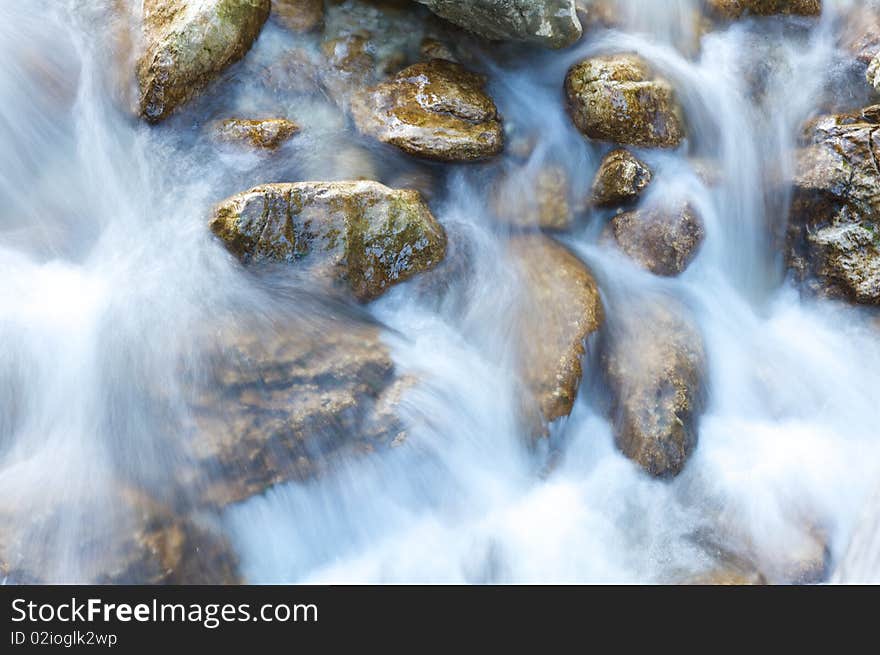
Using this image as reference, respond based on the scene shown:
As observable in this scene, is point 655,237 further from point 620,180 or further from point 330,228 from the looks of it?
point 330,228

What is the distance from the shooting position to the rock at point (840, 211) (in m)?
5.45

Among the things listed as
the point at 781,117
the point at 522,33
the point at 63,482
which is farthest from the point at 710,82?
the point at 63,482

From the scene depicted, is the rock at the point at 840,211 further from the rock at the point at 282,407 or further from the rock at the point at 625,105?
the rock at the point at 282,407

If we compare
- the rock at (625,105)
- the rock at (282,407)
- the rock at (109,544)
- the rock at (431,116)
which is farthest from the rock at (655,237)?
the rock at (109,544)

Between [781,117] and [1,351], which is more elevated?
[781,117]

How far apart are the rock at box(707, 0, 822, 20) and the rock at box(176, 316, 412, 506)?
5116 millimetres

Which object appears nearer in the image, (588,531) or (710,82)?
(588,531)

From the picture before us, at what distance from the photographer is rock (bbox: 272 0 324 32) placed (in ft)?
19.7

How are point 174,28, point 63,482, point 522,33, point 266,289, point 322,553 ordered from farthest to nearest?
point 522,33 < point 174,28 < point 266,289 < point 322,553 < point 63,482

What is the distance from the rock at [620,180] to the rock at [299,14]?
2945 mm

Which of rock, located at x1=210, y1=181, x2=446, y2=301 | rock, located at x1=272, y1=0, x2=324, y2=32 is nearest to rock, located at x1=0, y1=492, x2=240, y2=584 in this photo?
rock, located at x1=210, y1=181, x2=446, y2=301

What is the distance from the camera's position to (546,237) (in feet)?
18.6
